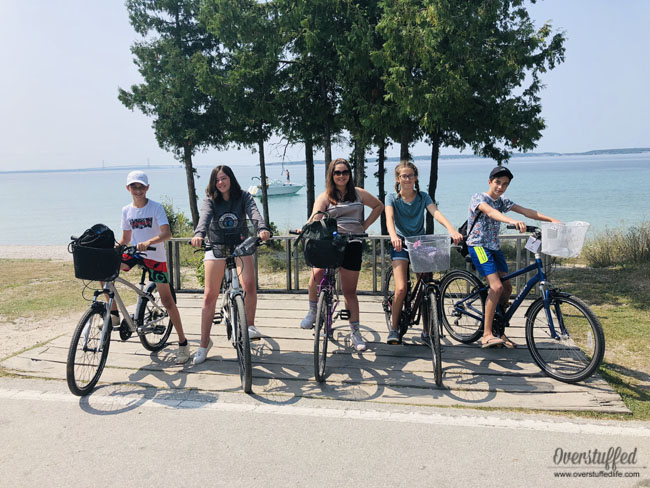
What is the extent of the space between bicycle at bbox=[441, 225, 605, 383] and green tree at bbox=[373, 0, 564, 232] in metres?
6.68

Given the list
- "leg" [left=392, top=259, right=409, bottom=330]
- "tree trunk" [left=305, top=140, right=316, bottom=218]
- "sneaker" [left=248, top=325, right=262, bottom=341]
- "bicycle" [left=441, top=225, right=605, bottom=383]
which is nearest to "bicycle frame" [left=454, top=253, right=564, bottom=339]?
Answer: "bicycle" [left=441, top=225, right=605, bottom=383]

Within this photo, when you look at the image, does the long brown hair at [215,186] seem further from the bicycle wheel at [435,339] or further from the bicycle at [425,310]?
the bicycle wheel at [435,339]

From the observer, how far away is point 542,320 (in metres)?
4.71

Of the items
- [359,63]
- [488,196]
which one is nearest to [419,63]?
[359,63]

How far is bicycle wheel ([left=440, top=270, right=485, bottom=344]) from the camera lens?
505cm

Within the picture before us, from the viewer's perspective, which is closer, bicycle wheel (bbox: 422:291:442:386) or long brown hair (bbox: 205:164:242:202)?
bicycle wheel (bbox: 422:291:442:386)

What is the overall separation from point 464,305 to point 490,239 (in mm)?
828

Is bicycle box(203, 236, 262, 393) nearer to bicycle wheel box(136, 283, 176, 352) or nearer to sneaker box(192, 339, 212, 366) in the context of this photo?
sneaker box(192, 339, 212, 366)

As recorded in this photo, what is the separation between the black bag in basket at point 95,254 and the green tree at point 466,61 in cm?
847

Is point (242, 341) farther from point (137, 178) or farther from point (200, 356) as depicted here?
point (137, 178)

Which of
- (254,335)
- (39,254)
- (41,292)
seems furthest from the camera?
(39,254)

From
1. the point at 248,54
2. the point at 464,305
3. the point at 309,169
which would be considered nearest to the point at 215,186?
the point at 464,305

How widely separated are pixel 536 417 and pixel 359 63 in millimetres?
10814

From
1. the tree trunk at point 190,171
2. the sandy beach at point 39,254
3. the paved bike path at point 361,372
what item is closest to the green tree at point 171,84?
the tree trunk at point 190,171
